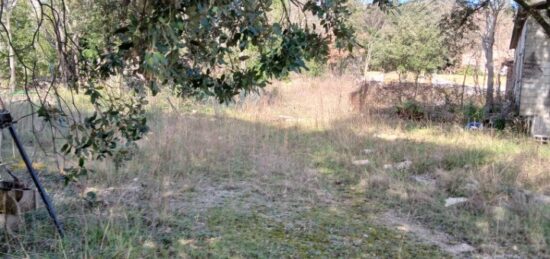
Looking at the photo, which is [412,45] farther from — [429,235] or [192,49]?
[192,49]

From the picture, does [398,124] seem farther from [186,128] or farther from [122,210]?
[122,210]

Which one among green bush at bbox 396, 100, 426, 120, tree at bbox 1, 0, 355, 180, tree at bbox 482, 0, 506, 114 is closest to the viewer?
tree at bbox 1, 0, 355, 180

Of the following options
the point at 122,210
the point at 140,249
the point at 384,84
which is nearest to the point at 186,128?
the point at 122,210

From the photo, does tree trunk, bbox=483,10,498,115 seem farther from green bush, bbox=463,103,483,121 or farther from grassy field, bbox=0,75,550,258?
grassy field, bbox=0,75,550,258

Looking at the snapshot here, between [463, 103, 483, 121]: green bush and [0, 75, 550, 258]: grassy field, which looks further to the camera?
[463, 103, 483, 121]: green bush

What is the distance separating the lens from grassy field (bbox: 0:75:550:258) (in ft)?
9.59

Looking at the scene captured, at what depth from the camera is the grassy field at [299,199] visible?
292cm

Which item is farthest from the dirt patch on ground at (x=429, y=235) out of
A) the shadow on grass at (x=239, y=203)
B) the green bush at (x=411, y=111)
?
the green bush at (x=411, y=111)

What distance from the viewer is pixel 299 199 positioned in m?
4.03

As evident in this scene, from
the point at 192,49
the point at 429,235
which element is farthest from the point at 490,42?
the point at 192,49

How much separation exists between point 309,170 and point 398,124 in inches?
157

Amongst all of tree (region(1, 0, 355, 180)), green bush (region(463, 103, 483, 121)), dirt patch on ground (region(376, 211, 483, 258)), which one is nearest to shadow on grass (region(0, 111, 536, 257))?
dirt patch on ground (region(376, 211, 483, 258))

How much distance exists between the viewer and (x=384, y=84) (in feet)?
40.5

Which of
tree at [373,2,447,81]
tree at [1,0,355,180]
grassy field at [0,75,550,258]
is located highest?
tree at [373,2,447,81]
